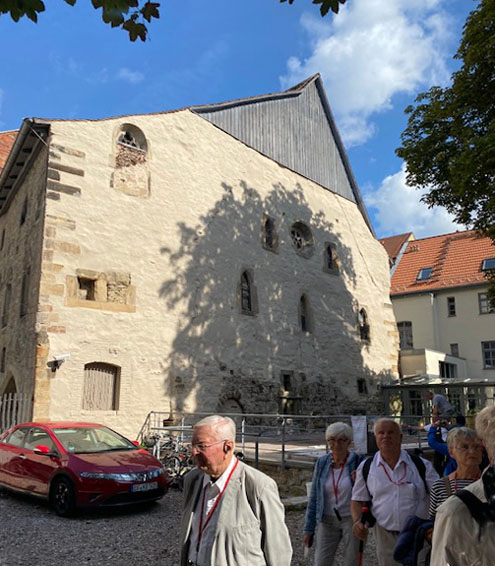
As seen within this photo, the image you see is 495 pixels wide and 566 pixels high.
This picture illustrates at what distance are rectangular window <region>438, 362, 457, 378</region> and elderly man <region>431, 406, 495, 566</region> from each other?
77.5ft

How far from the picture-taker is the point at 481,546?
6.39ft

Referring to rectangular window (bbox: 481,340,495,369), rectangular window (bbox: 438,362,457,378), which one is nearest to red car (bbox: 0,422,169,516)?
rectangular window (bbox: 438,362,457,378)

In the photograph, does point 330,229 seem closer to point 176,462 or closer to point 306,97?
point 306,97

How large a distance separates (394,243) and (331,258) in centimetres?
1464

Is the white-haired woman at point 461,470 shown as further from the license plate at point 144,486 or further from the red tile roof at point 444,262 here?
the red tile roof at point 444,262

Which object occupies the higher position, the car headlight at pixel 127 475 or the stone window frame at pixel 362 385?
the stone window frame at pixel 362 385

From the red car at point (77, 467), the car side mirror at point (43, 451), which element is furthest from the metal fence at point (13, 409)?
the car side mirror at point (43, 451)

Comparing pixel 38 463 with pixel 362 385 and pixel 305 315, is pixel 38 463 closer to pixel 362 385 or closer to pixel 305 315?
pixel 305 315

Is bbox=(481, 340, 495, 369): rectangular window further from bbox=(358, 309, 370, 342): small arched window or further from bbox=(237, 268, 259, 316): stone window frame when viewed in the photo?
bbox=(237, 268, 259, 316): stone window frame

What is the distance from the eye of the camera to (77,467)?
7547 millimetres

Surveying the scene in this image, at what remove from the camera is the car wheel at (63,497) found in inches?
290

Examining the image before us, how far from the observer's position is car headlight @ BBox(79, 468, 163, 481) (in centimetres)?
746

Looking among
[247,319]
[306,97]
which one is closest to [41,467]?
[247,319]

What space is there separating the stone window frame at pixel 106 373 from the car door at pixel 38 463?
357 cm
